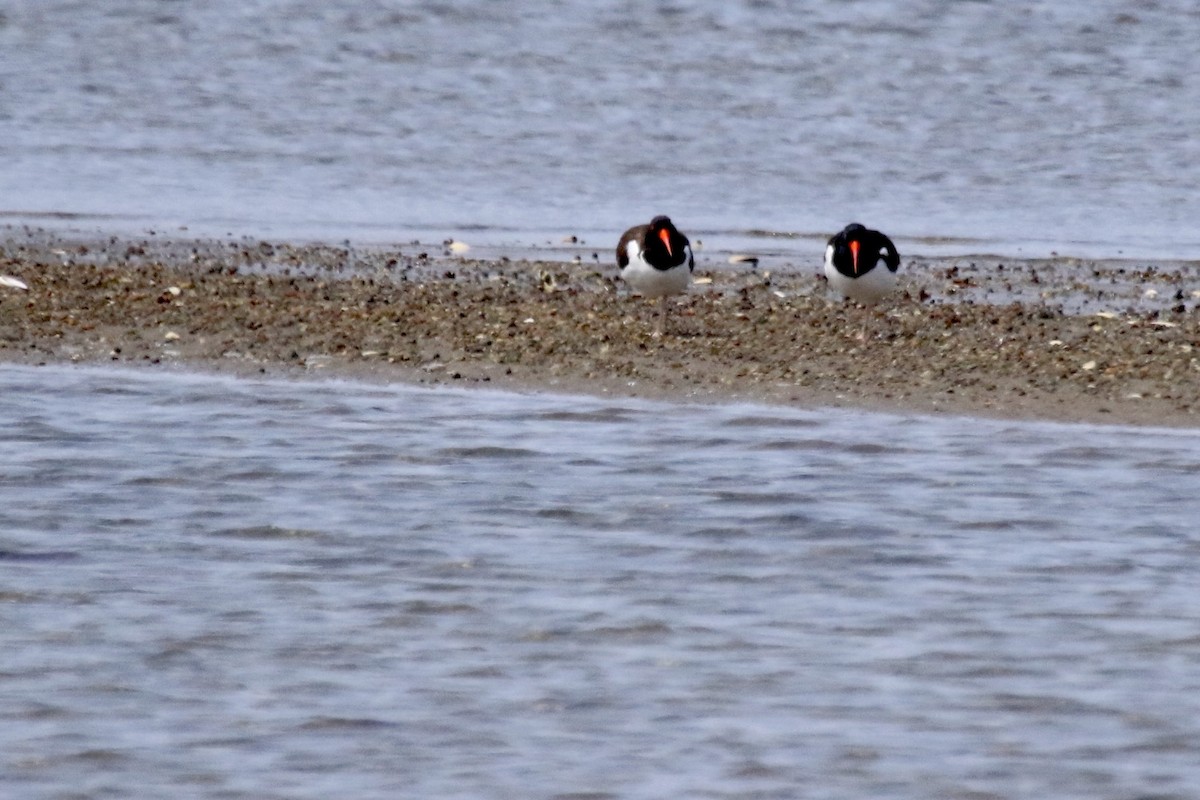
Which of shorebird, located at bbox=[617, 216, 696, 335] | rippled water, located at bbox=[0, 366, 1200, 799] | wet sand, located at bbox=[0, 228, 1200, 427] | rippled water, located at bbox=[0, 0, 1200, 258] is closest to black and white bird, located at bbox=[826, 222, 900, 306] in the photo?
wet sand, located at bbox=[0, 228, 1200, 427]

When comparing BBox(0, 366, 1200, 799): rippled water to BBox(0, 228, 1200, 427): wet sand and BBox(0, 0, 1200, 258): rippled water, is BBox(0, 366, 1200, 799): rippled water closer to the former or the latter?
BBox(0, 228, 1200, 427): wet sand

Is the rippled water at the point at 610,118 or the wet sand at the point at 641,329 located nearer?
the wet sand at the point at 641,329

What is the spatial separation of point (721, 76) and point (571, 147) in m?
4.46

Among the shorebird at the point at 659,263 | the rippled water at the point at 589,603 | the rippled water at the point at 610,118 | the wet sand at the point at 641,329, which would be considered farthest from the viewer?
the rippled water at the point at 610,118

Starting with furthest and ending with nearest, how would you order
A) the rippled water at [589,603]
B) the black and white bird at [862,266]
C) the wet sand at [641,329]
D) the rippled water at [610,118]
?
the rippled water at [610,118], the black and white bird at [862,266], the wet sand at [641,329], the rippled water at [589,603]

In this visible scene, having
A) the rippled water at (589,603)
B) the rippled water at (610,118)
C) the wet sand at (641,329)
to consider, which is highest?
the rippled water at (610,118)

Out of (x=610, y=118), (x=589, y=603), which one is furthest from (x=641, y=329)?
(x=610, y=118)

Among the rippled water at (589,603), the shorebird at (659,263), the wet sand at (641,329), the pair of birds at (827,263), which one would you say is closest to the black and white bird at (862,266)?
the pair of birds at (827,263)

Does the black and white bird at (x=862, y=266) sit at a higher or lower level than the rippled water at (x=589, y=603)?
higher

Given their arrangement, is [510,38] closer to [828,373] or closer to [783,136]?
[783,136]

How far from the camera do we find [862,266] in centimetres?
1199

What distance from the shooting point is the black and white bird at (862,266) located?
12000 mm

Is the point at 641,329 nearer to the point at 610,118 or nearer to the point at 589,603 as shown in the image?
the point at 589,603

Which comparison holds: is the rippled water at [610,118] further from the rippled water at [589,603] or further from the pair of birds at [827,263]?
the rippled water at [589,603]
